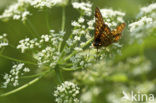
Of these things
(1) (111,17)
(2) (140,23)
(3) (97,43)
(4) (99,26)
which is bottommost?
(3) (97,43)

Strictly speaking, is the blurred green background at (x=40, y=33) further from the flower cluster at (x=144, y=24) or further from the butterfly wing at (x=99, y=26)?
the butterfly wing at (x=99, y=26)

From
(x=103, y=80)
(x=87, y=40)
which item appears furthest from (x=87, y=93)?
(x=87, y=40)

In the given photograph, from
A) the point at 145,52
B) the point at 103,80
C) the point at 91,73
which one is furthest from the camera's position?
the point at 145,52

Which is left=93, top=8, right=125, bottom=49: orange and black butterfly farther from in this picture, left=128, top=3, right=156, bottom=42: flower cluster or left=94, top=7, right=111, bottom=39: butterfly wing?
left=128, top=3, right=156, bottom=42: flower cluster

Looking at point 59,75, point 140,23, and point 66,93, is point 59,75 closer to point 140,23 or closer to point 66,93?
point 66,93

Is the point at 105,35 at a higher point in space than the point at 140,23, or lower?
lower

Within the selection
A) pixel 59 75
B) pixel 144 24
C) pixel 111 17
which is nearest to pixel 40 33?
pixel 111 17

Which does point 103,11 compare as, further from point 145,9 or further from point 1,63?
point 1,63

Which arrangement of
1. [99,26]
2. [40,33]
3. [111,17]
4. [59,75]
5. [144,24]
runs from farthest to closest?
[40,33]
[111,17]
[144,24]
[59,75]
[99,26]

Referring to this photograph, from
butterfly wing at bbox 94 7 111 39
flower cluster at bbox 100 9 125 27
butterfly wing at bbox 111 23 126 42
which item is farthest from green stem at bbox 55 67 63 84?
flower cluster at bbox 100 9 125 27
